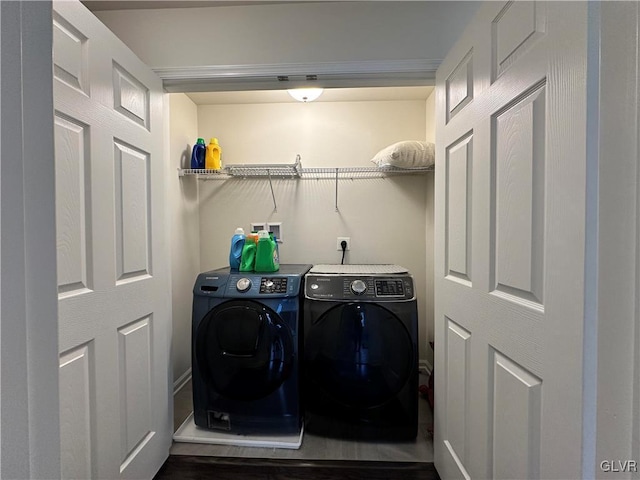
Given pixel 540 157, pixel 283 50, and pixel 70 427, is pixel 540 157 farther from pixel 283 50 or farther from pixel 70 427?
pixel 70 427

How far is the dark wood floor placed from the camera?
1356 millimetres

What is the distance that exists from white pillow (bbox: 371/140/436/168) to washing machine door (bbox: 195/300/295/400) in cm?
128

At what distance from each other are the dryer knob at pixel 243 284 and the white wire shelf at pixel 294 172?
88cm

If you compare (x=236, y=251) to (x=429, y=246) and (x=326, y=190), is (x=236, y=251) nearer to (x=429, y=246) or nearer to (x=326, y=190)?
(x=326, y=190)

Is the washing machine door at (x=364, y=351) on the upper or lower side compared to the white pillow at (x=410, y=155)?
lower

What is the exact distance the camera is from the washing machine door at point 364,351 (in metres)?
1.48

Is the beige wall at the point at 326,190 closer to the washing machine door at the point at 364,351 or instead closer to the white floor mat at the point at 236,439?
the washing machine door at the point at 364,351

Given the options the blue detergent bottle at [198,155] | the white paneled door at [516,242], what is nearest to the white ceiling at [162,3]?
the blue detergent bottle at [198,155]

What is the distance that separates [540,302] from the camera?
68 cm

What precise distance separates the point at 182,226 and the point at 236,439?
146 cm

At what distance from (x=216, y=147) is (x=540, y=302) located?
2.18m

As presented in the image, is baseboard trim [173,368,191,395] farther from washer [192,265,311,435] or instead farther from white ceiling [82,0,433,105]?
white ceiling [82,0,433,105]

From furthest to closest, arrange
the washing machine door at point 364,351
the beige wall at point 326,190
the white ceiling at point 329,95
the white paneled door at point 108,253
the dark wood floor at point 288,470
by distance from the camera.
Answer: the beige wall at point 326,190 < the white ceiling at point 329,95 < the washing machine door at point 364,351 < the dark wood floor at point 288,470 < the white paneled door at point 108,253

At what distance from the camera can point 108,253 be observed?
1.03 m
